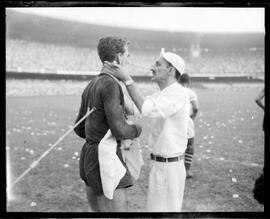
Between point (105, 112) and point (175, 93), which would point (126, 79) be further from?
point (175, 93)

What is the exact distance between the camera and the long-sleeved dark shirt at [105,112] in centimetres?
282

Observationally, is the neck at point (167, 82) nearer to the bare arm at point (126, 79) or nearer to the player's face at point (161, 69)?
the player's face at point (161, 69)

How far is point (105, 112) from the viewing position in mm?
2842

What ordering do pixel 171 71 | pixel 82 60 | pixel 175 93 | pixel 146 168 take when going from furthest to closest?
pixel 82 60, pixel 146 168, pixel 171 71, pixel 175 93

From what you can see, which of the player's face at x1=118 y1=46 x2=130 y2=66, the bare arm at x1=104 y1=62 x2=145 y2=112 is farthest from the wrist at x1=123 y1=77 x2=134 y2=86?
the player's face at x1=118 y1=46 x2=130 y2=66

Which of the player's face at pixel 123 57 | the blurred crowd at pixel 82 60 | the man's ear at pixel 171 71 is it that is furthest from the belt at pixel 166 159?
the blurred crowd at pixel 82 60

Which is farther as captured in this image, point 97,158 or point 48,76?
point 48,76

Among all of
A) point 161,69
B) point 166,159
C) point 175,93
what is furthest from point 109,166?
point 161,69

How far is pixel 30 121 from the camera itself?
11695mm

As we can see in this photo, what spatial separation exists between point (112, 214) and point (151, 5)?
2.50 m

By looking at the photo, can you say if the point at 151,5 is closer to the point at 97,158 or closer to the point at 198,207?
the point at 97,158

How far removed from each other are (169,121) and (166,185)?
618mm

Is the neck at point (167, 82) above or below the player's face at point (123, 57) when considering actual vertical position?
below
